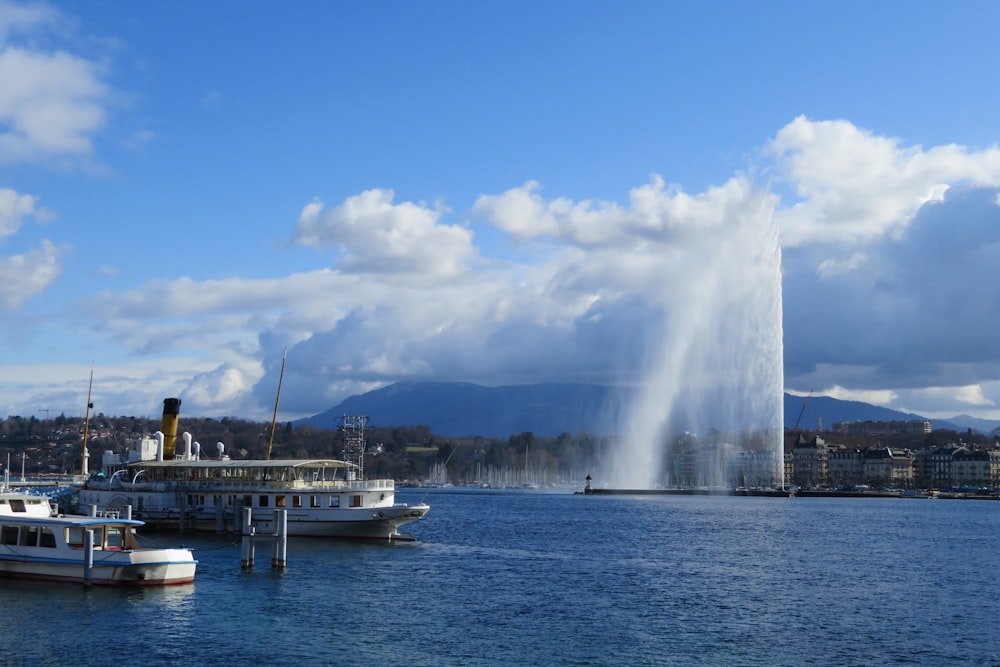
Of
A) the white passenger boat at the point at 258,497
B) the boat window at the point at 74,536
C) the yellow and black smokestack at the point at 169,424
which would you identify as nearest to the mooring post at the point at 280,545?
the boat window at the point at 74,536

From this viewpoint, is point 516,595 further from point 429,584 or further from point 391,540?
point 391,540

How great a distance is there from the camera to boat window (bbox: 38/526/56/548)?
49503 millimetres

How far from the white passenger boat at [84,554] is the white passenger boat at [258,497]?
2560 centimetres

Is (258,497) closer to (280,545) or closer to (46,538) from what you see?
(280,545)

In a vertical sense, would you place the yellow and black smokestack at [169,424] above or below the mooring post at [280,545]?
above

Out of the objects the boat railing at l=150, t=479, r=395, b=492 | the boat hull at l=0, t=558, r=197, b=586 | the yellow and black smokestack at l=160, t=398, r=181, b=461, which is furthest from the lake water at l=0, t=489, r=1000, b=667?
the yellow and black smokestack at l=160, t=398, r=181, b=461

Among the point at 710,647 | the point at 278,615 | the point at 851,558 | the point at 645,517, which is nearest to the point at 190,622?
the point at 278,615

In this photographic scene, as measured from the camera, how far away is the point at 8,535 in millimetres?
50812

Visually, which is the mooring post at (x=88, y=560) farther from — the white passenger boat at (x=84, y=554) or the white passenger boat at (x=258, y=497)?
the white passenger boat at (x=258, y=497)

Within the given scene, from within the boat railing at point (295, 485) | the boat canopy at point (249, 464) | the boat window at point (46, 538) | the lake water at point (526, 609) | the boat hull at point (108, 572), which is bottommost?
the lake water at point (526, 609)

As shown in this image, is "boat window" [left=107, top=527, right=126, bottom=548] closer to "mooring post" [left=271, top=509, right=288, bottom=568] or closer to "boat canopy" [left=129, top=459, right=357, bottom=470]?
"mooring post" [left=271, top=509, right=288, bottom=568]

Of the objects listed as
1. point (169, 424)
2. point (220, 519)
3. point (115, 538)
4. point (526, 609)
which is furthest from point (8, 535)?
point (169, 424)

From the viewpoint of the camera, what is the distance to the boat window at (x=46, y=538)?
49503 mm

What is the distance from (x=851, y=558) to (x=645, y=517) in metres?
55.0
